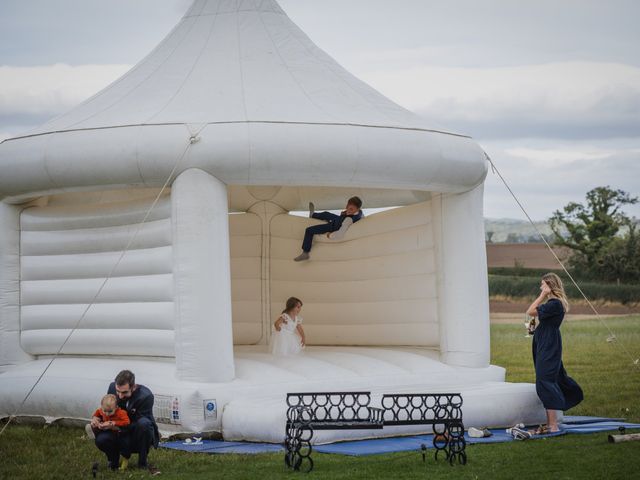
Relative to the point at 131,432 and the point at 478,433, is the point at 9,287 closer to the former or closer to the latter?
the point at 131,432

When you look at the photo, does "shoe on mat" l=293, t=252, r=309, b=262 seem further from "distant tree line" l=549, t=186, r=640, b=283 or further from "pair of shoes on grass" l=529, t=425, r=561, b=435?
"distant tree line" l=549, t=186, r=640, b=283

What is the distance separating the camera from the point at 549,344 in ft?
29.5

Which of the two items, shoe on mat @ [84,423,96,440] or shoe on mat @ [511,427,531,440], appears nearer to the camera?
shoe on mat @ [84,423,96,440]

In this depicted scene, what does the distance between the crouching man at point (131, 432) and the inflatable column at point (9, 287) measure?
3.19 metres

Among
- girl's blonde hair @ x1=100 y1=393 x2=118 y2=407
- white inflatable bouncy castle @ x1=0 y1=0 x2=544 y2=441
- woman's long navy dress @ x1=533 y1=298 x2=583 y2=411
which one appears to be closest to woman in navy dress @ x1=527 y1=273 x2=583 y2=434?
woman's long navy dress @ x1=533 y1=298 x2=583 y2=411

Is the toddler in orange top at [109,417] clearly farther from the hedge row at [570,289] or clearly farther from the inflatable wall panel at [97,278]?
the hedge row at [570,289]

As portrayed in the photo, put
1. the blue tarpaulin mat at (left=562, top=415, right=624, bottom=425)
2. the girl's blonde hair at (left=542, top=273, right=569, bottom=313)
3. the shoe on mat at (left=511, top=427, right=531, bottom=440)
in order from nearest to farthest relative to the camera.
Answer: the shoe on mat at (left=511, top=427, right=531, bottom=440)
the girl's blonde hair at (left=542, top=273, right=569, bottom=313)
the blue tarpaulin mat at (left=562, top=415, right=624, bottom=425)

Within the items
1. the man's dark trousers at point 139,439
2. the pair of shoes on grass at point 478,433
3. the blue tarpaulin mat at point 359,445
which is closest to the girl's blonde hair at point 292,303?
the blue tarpaulin mat at point 359,445

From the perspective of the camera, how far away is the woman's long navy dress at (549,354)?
891 cm

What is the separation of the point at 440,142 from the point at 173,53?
2653 millimetres

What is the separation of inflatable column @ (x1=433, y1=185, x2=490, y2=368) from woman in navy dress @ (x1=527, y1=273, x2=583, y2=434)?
1408 millimetres

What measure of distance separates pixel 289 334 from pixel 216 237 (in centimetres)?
178

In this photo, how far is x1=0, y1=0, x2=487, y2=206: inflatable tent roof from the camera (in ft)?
30.3

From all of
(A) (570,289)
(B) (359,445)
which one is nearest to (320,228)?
(B) (359,445)
